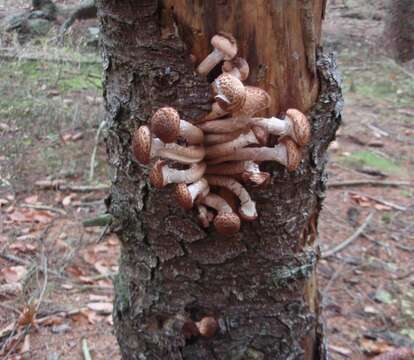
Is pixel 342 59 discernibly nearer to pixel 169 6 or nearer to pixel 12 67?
pixel 12 67

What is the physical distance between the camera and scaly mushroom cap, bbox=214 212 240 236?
1.16m

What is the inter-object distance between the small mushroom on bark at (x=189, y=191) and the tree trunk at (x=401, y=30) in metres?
6.85

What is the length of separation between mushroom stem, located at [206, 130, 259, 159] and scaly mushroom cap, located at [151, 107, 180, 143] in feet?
0.45

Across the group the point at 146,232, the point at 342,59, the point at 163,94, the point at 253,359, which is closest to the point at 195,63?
the point at 163,94

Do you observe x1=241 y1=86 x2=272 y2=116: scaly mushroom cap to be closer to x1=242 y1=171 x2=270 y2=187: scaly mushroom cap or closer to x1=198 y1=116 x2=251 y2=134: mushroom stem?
x1=198 y1=116 x2=251 y2=134: mushroom stem

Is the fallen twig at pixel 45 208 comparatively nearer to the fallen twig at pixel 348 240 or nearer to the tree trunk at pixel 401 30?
the fallen twig at pixel 348 240

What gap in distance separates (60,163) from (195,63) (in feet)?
10.6

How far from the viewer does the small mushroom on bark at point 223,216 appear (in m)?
1.16

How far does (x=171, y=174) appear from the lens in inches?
43.7

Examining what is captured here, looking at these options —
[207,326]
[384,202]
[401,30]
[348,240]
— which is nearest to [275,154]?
[207,326]

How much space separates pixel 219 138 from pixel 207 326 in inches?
21.5

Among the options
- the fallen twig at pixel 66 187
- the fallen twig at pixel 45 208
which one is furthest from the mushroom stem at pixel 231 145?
the fallen twig at pixel 66 187

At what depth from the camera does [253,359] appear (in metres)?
1.44

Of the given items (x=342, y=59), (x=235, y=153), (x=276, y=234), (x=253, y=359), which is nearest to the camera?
(x=235, y=153)
